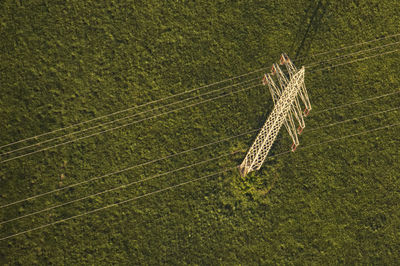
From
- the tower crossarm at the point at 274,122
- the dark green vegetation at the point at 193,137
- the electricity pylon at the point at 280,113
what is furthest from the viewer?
the dark green vegetation at the point at 193,137

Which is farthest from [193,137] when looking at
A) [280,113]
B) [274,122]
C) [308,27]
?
[308,27]

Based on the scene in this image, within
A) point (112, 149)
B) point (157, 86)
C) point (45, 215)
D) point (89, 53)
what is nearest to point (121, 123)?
point (112, 149)

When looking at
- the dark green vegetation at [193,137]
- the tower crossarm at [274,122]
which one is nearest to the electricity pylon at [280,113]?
the tower crossarm at [274,122]

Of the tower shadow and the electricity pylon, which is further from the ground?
the tower shadow

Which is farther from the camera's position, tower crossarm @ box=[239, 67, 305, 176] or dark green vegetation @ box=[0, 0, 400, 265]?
dark green vegetation @ box=[0, 0, 400, 265]

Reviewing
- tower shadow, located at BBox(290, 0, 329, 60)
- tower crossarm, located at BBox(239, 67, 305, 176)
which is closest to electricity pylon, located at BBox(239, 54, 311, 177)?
tower crossarm, located at BBox(239, 67, 305, 176)

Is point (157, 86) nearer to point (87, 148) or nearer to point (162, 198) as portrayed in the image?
point (87, 148)

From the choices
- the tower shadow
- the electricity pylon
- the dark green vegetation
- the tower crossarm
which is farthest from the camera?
the tower shadow

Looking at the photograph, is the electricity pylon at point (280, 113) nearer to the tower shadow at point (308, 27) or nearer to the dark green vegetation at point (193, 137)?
the dark green vegetation at point (193, 137)

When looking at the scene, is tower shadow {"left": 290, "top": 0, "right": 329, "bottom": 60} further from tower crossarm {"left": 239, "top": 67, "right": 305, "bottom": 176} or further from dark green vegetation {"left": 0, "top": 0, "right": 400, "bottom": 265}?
tower crossarm {"left": 239, "top": 67, "right": 305, "bottom": 176}
